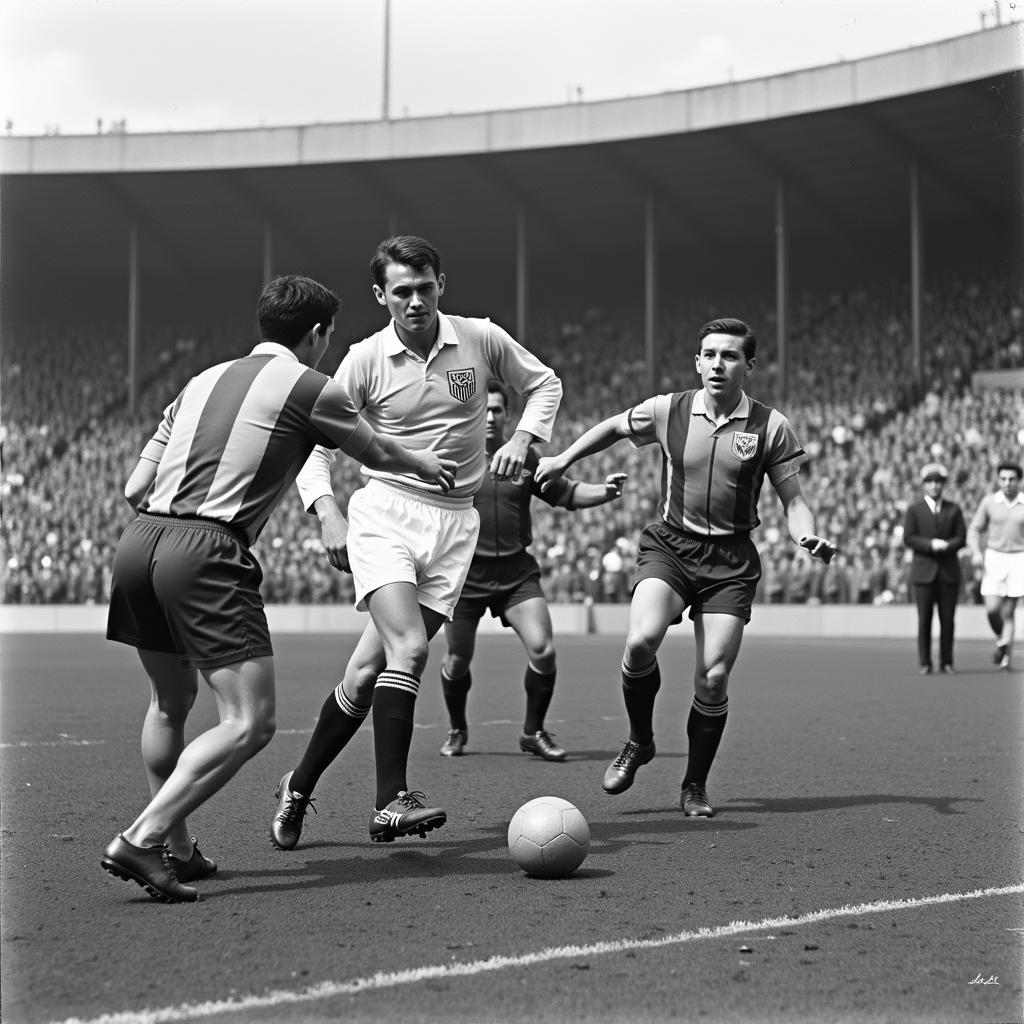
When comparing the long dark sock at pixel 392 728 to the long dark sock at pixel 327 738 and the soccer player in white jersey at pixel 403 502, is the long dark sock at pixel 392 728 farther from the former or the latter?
the long dark sock at pixel 327 738

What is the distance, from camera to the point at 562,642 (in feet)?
78.8

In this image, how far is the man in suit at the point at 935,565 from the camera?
1596cm

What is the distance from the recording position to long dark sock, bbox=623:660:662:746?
686 cm

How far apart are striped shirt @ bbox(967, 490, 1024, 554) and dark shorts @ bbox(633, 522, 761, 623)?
9912 mm

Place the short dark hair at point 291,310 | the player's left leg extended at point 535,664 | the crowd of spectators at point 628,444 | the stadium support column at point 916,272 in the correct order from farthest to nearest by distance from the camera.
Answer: the stadium support column at point 916,272
the crowd of spectators at point 628,444
the player's left leg extended at point 535,664
the short dark hair at point 291,310

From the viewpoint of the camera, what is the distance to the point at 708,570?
686 centimetres

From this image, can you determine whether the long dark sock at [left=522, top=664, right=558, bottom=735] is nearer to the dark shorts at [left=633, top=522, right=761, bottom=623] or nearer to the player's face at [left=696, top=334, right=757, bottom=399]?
the dark shorts at [left=633, top=522, right=761, bottom=623]

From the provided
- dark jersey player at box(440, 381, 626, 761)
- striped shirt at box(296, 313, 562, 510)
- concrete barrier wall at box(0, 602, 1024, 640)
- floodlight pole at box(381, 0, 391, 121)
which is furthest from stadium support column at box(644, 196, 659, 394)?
striped shirt at box(296, 313, 562, 510)

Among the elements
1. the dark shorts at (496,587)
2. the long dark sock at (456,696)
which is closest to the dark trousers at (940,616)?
the dark shorts at (496,587)

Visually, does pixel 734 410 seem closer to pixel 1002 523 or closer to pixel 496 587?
pixel 496 587

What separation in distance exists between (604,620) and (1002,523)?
12157 mm

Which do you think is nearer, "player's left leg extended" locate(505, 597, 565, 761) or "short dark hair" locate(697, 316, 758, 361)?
"short dark hair" locate(697, 316, 758, 361)

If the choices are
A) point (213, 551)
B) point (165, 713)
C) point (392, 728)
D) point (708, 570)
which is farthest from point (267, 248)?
point (213, 551)

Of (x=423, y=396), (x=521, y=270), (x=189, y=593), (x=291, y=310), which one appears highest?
(x=521, y=270)
